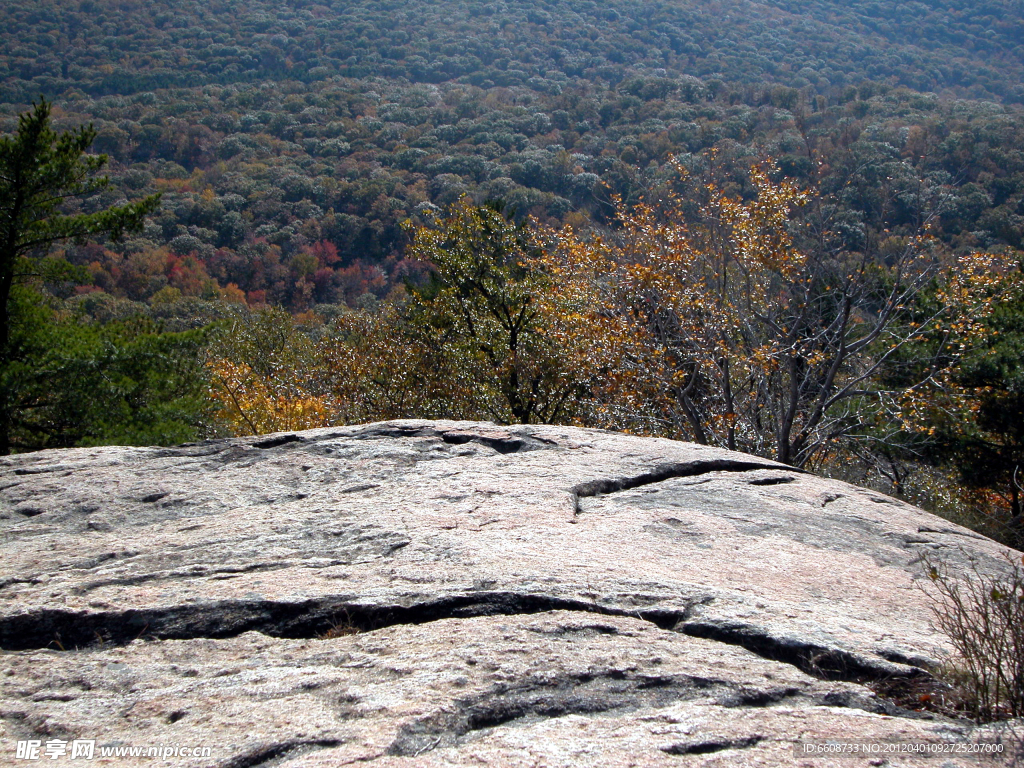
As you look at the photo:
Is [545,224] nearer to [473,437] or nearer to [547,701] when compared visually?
[473,437]

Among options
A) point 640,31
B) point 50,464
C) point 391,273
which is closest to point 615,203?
point 50,464

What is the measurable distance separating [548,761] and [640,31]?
12400cm

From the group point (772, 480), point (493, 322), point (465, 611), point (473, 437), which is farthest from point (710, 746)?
point (493, 322)

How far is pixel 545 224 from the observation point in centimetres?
1308

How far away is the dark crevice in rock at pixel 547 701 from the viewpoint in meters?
Answer: 2.52

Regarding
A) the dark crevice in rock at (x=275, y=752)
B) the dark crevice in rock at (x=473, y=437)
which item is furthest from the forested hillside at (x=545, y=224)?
the dark crevice in rock at (x=275, y=752)

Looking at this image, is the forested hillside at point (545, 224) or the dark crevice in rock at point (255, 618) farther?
the forested hillside at point (545, 224)

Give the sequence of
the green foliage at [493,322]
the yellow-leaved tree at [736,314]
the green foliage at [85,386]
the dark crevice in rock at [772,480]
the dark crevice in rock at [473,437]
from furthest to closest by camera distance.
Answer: the green foliage at [493,322], the green foliage at [85,386], the yellow-leaved tree at [736,314], the dark crevice in rock at [473,437], the dark crevice in rock at [772,480]

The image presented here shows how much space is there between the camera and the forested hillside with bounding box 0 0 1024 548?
32.6ft

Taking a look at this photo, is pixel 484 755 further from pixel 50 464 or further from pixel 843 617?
pixel 50 464

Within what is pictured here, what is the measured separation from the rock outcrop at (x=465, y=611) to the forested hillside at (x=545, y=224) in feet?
15.1

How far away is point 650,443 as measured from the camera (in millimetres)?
6215

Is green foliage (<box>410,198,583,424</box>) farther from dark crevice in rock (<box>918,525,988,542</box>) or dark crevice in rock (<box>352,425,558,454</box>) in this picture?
dark crevice in rock (<box>918,525,988,542</box>)

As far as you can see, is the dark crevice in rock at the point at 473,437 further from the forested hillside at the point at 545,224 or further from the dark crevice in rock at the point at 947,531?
the forested hillside at the point at 545,224
